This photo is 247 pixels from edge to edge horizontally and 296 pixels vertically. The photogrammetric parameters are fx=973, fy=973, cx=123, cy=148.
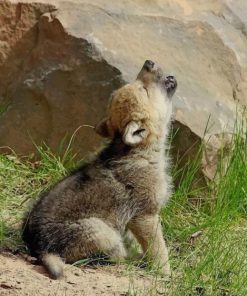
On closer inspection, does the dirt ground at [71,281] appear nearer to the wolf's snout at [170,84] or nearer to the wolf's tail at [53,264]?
the wolf's tail at [53,264]

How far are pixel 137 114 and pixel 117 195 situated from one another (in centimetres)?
61

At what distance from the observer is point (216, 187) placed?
7832mm

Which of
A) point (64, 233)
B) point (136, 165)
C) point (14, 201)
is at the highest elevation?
point (136, 165)

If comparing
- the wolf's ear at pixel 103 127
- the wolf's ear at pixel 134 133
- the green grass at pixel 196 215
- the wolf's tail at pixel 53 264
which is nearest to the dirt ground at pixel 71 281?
the wolf's tail at pixel 53 264

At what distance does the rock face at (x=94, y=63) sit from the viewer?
8070 millimetres

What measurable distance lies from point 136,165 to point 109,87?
1248mm

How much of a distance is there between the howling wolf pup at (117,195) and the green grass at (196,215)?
0.99ft

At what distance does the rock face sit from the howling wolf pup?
817 mm

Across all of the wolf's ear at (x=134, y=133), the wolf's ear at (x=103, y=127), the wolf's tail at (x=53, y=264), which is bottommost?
the wolf's tail at (x=53, y=264)

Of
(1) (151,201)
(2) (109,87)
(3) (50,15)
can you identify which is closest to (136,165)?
(1) (151,201)

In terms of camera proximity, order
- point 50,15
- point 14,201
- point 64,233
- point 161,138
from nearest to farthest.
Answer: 1. point 64,233
2. point 161,138
3. point 14,201
4. point 50,15

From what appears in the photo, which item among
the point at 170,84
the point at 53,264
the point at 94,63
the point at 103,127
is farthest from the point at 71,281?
the point at 94,63

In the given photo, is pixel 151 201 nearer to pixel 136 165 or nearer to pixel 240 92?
pixel 136 165

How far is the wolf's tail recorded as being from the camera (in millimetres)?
6246
